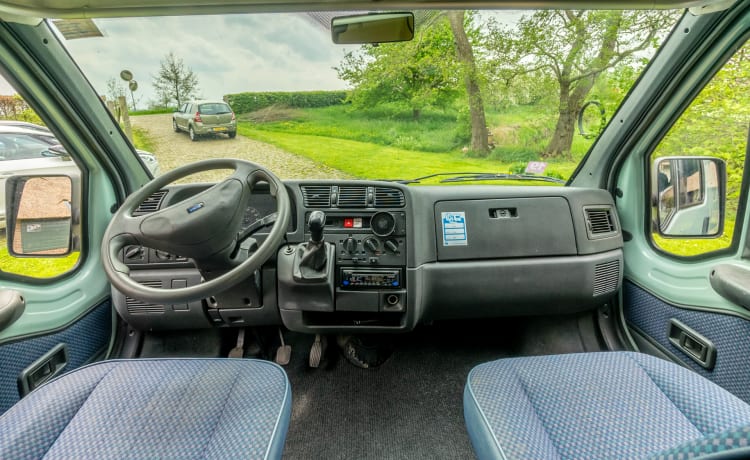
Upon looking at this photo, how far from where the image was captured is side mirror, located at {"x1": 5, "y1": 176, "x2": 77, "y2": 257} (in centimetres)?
182

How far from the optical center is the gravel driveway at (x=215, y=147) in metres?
2.04

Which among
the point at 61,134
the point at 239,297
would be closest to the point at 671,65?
the point at 239,297

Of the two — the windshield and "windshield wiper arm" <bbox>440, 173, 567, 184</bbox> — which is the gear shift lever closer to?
the windshield

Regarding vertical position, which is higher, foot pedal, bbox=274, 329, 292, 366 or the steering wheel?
the steering wheel

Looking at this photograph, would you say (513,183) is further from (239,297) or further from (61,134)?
(61,134)

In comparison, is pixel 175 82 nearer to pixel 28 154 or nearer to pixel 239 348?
pixel 28 154

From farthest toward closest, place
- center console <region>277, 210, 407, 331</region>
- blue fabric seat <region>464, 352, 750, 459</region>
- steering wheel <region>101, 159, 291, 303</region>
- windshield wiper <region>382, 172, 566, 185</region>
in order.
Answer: windshield wiper <region>382, 172, 566, 185</region> → center console <region>277, 210, 407, 331</region> → steering wheel <region>101, 159, 291, 303</region> → blue fabric seat <region>464, 352, 750, 459</region>

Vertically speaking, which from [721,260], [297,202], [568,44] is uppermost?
[568,44]

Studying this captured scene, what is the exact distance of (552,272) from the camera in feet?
6.75

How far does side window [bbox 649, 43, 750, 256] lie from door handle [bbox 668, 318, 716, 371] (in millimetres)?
389

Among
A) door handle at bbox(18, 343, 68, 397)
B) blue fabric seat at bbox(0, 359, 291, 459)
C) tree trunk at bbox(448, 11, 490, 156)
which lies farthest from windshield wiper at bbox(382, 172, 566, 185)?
door handle at bbox(18, 343, 68, 397)

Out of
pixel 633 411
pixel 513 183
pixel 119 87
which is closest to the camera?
pixel 633 411

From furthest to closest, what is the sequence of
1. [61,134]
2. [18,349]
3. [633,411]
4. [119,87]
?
[119,87], [61,134], [18,349], [633,411]

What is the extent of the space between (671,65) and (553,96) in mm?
514
